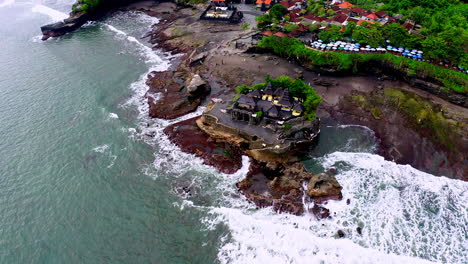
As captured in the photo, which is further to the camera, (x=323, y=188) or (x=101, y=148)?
(x=101, y=148)

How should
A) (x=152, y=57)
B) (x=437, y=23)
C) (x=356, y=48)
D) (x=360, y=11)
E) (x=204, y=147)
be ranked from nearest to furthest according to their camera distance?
(x=204, y=147) → (x=356, y=48) → (x=437, y=23) → (x=152, y=57) → (x=360, y=11)

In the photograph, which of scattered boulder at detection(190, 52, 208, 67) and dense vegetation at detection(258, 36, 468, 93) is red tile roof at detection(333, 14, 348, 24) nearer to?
dense vegetation at detection(258, 36, 468, 93)

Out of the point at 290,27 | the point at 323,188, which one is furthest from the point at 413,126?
the point at 290,27

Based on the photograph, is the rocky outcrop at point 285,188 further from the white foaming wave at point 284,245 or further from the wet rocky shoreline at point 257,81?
the white foaming wave at point 284,245

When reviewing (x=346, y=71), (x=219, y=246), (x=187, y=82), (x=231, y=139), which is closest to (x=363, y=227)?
(x=219, y=246)

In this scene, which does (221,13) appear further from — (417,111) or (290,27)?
(417,111)

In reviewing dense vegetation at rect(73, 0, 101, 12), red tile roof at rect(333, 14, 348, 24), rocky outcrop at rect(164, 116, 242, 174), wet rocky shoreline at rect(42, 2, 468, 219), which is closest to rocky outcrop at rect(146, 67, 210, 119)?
wet rocky shoreline at rect(42, 2, 468, 219)
